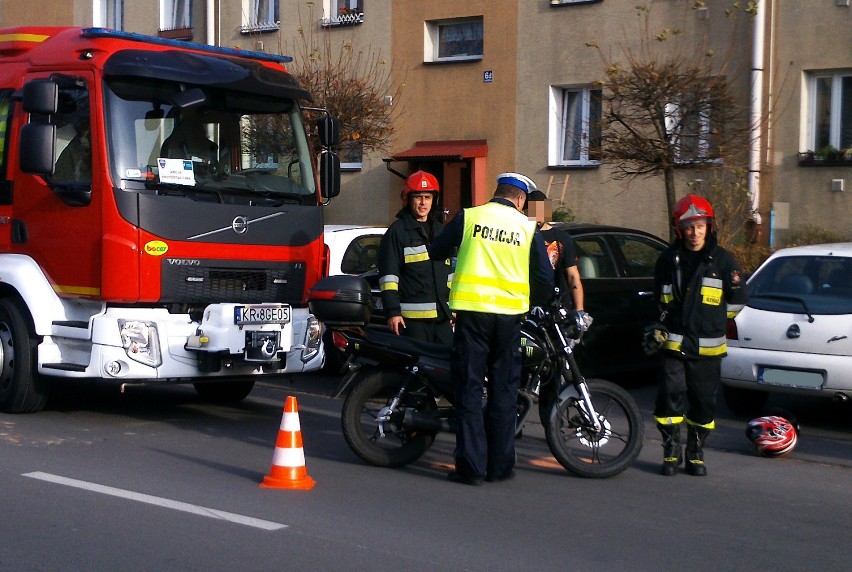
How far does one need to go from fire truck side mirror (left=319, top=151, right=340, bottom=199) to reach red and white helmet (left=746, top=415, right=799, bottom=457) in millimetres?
4130

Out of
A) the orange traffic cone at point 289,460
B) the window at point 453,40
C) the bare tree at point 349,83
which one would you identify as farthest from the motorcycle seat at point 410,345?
the window at point 453,40

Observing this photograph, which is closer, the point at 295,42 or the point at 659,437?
the point at 659,437

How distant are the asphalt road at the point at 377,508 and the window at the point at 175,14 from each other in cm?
1835

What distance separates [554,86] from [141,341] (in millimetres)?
13224

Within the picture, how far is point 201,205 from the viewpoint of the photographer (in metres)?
9.47

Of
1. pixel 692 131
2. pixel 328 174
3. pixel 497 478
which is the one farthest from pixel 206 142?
pixel 692 131

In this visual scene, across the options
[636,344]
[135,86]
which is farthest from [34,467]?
[636,344]

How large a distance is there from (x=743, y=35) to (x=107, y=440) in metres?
13.0

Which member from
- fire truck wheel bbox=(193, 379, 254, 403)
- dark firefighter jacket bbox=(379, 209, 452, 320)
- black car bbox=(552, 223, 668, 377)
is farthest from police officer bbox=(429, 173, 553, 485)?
fire truck wheel bbox=(193, 379, 254, 403)

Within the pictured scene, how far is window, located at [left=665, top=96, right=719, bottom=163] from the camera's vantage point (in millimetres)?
15969

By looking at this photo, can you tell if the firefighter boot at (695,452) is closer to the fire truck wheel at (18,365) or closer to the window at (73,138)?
the window at (73,138)

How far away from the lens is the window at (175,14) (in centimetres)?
2672

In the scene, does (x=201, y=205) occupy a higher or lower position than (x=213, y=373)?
higher

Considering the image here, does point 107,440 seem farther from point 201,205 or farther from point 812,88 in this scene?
point 812,88
